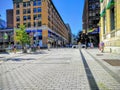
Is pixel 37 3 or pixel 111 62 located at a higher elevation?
pixel 37 3

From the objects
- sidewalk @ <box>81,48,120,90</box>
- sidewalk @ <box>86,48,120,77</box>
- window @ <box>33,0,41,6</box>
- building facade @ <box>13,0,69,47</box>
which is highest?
window @ <box>33,0,41,6</box>

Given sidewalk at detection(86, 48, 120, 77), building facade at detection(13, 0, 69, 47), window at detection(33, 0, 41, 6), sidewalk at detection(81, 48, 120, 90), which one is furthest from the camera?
window at detection(33, 0, 41, 6)

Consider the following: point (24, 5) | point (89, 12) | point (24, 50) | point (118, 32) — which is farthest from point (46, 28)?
point (118, 32)

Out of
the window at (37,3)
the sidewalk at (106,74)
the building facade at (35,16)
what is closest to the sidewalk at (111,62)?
the sidewalk at (106,74)

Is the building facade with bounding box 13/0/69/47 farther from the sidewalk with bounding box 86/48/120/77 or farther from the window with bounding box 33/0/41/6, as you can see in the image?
the sidewalk with bounding box 86/48/120/77

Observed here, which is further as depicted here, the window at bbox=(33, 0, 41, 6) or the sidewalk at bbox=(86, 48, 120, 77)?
the window at bbox=(33, 0, 41, 6)

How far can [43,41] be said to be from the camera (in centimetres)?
7088

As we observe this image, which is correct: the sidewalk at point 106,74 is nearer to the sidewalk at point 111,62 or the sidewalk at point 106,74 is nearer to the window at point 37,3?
the sidewalk at point 111,62

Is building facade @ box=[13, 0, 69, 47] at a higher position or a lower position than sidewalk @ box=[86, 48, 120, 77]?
higher

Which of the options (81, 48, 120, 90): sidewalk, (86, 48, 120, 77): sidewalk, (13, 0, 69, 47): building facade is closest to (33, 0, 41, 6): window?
(13, 0, 69, 47): building facade

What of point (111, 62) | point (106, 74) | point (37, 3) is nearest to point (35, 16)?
point (37, 3)

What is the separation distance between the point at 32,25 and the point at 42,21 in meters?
5.16

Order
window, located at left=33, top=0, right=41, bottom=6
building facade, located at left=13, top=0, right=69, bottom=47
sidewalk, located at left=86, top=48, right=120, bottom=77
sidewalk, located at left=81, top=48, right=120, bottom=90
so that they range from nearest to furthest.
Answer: sidewalk, located at left=81, top=48, right=120, bottom=90
sidewalk, located at left=86, top=48, right=120, bottom=77
building facade, located at left=13, top=0, right=69, bottom=47
window, located at left=33, top=0, right=41, bottom=6

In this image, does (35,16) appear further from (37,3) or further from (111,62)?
(111,62)
